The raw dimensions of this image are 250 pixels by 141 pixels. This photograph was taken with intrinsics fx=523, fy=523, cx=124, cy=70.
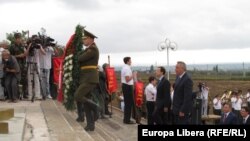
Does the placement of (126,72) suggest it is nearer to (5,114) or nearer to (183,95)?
(183,95)

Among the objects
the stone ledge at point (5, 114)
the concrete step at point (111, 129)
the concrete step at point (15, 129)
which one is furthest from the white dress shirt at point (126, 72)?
the stone ledge at point (5, 114)

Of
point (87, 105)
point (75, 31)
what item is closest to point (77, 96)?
point (87, 105)

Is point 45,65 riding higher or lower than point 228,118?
higher

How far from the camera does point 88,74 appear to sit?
9.73 m

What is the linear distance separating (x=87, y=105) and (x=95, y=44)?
1.15 metres

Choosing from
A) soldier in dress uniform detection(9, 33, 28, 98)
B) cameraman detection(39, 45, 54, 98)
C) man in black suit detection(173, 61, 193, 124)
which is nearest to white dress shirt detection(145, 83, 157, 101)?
cameraman detection(39, 45, 54, 98)

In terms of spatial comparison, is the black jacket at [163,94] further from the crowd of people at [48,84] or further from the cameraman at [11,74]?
the cameraman at [11,74]

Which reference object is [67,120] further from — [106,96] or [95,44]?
[106,96]

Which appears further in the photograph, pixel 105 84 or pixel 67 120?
pixel 105 84

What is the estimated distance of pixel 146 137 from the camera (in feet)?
20.1

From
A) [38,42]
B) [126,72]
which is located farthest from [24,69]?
[126,72]

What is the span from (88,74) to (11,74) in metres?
4.26

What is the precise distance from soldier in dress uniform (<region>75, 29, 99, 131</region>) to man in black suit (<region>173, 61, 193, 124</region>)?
5.12 feet

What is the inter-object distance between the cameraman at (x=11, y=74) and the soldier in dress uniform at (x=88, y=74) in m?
3.90
